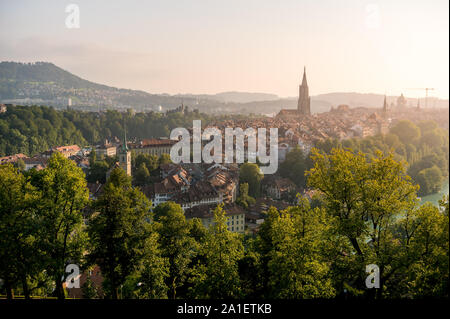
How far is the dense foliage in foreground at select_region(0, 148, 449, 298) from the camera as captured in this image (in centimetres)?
397

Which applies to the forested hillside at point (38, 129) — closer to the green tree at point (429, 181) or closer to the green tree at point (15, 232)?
the green tree at point (15, 232)

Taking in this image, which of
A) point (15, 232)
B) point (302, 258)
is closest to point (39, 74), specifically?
point (15, 232)

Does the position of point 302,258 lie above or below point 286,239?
below

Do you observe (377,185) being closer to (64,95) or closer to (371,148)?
(64,95)

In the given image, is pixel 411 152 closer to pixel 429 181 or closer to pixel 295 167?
pixel 429 181

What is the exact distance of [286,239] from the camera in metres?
4.33

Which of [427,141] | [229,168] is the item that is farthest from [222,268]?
[427,141]

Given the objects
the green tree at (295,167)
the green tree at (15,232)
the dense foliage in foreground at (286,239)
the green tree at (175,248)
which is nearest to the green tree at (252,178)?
the green tree at (295,167)

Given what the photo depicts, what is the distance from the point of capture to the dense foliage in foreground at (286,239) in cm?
397

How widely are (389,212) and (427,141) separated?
3242cm

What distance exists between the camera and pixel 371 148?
26734 mm

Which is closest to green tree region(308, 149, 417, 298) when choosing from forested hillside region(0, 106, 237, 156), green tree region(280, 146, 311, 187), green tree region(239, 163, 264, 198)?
forested hillside region(0, 106, 237, 156)

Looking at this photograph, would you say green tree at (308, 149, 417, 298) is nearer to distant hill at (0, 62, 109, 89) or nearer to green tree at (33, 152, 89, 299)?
green tree at (33, 152, 89, 299)
